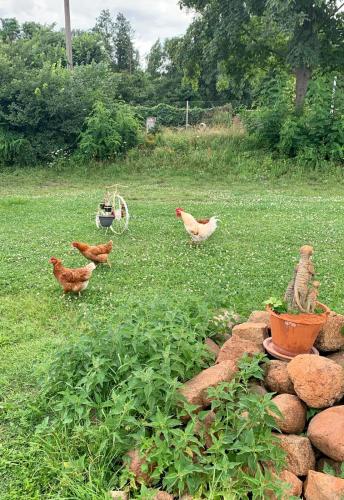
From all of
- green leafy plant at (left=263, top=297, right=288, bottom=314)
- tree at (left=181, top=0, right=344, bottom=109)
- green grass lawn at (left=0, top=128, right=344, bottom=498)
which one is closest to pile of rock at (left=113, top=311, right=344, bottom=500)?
green leafy plant at (left=263, top=297, right=288, bottom=314)

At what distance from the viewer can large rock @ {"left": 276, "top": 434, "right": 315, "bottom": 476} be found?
8.61 ft

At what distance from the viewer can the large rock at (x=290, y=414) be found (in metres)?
2.81

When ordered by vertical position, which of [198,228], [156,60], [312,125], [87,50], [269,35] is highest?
[156,60]

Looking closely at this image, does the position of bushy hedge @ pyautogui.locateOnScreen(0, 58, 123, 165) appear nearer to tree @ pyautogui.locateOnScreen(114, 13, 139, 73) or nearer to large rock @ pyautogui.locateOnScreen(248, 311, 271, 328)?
large rock @ pyautogui.locateOnScreen(248, 311, 271, 328)

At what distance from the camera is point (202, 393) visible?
9.57ft

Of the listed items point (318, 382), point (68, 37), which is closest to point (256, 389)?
point (318, 382)

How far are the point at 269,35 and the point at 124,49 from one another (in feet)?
86.3

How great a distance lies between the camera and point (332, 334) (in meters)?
3.58

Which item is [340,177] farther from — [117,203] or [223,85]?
[223,85]

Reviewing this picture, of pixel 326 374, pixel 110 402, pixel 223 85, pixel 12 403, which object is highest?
pixel 223 85

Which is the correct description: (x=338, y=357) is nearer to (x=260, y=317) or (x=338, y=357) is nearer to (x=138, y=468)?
(x=260, y=317)

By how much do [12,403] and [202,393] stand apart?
1347mm

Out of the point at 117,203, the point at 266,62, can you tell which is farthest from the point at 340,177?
the point at 266,62

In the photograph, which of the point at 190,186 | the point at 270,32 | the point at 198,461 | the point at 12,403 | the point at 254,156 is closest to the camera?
the point at 198,461
